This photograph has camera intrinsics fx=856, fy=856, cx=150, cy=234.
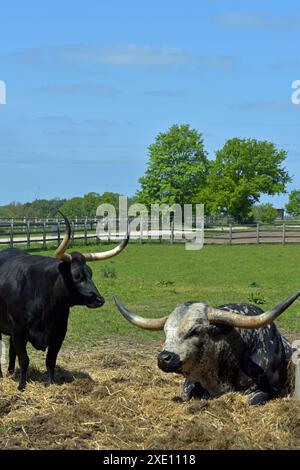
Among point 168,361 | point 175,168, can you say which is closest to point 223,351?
point 168,361

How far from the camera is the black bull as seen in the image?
31.8 ft

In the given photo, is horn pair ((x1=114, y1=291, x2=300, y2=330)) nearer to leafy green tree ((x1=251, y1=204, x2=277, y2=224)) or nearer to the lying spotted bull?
the lying spotted bull

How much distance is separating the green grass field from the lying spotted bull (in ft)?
15.0

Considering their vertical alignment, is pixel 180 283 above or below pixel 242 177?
below

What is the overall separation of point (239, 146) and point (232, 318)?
87982 mm

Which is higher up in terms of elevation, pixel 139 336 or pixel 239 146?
pixel 239 146

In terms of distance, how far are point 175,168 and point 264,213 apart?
54.0 feet

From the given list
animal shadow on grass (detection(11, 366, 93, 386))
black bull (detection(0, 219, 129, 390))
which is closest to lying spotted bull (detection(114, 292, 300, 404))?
black bull (detection(0, 219, 129, 390))

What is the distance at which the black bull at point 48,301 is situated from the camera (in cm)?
970

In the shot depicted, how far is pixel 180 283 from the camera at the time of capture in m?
22.1

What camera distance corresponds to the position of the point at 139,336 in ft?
43.3

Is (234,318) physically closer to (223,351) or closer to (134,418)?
(223,351)
